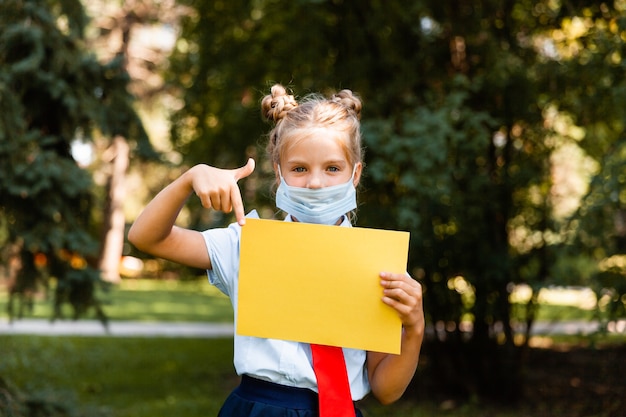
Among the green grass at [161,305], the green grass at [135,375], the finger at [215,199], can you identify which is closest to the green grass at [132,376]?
the green grass at [135,375]

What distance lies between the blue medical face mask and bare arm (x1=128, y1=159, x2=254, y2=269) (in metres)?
0.18

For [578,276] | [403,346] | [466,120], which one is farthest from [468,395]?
[403,346]

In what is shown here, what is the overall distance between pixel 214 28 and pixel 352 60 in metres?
2.06

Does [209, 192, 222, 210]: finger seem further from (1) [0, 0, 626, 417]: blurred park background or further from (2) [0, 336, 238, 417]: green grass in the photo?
(2) [0, 336, 238, 417]: green grass

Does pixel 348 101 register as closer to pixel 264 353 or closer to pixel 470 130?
pixel 264 353

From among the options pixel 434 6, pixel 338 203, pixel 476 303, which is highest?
pixel 434 6

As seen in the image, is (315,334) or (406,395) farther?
(406,395)

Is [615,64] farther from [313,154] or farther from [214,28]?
[214,28]

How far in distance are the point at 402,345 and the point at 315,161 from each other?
55 cm

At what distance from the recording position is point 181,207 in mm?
1999

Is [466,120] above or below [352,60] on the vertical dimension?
below

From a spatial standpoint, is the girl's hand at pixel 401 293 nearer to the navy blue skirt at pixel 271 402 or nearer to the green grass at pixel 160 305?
the navy blue skirt at pixel 271 402

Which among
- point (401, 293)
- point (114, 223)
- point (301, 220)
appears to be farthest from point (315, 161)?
point (114, 223)

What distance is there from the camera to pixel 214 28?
811cm
